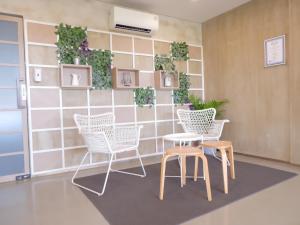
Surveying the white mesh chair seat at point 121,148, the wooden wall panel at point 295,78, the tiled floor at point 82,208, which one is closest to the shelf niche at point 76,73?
the white mesh chair seat at point 121,148

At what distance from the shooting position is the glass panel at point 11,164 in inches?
113

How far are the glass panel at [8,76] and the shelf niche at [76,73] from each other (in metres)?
0.57

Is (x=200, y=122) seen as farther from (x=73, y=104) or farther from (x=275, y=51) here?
(x=73, y=104)

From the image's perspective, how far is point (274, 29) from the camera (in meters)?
3.41

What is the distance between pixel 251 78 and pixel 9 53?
11.8 feet

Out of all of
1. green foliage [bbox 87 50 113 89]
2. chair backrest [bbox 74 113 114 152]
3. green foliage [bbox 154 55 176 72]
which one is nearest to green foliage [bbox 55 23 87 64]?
green foliage [bbox 87 50 113 89]

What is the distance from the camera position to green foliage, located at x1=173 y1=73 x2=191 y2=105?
430cm

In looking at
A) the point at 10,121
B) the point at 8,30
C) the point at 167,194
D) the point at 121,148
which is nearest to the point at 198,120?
the point at 121,148

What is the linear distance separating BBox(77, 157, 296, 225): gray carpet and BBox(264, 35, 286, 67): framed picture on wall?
1.58 m

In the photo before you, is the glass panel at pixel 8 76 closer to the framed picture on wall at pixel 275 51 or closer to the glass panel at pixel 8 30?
the glass panel at pixel 8 30

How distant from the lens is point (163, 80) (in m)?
4.02

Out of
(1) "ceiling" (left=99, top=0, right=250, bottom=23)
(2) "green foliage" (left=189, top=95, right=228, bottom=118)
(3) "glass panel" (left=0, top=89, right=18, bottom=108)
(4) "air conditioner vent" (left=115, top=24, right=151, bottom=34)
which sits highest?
(1) "ceiling" (left=99, top=0, right=250, bottom=23)

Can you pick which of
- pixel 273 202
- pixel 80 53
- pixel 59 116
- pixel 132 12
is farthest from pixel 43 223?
pixel 132 12

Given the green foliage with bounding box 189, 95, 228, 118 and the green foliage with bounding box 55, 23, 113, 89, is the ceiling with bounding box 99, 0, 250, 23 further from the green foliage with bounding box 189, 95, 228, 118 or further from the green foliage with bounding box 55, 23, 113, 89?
the green foliage with bounding box 189, 95, 228, 118
